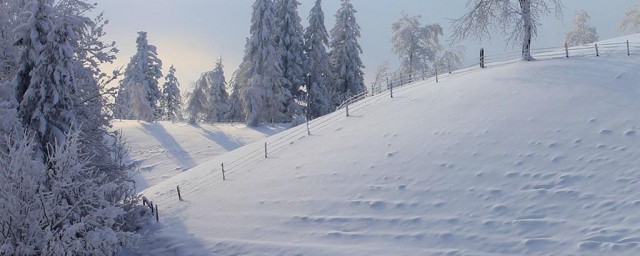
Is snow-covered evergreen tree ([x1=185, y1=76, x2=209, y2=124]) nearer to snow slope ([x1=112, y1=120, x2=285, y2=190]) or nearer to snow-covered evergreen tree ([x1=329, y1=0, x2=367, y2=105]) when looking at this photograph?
snow slope ([x1=112, y1=120, x2=285, y2=190])

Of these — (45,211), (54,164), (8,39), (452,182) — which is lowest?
(452,182)

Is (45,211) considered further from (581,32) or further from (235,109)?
(581,32)

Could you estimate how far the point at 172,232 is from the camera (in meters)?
20.2

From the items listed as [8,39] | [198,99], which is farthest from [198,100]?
[8,39]

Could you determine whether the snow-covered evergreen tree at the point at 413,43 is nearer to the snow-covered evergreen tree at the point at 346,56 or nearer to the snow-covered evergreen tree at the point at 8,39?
the snow-covered evergreen tree at the point at 346,56

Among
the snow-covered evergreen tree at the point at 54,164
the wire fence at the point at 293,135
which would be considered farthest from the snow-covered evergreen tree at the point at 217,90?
the snow-covered evergreen tree at the point at 54,164

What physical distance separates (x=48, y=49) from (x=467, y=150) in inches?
532

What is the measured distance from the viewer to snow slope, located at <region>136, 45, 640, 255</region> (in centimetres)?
1622

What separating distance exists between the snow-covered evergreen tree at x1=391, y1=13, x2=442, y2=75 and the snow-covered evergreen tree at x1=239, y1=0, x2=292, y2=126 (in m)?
11.4

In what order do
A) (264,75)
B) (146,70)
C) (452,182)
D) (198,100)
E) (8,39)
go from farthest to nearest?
1. (146,70)
2. (198,100)
3. (264,75)
4. (8,39)
5. (452,182)

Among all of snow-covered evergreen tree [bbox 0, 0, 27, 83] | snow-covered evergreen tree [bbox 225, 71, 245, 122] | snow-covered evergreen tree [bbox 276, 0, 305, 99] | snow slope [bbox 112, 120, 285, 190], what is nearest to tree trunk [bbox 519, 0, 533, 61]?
snow slope [bbox 112, 120, 285, 190]

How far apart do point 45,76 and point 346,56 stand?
3886 centimetres

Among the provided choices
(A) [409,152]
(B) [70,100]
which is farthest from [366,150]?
(B) [70,100]

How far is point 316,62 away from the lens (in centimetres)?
5531
